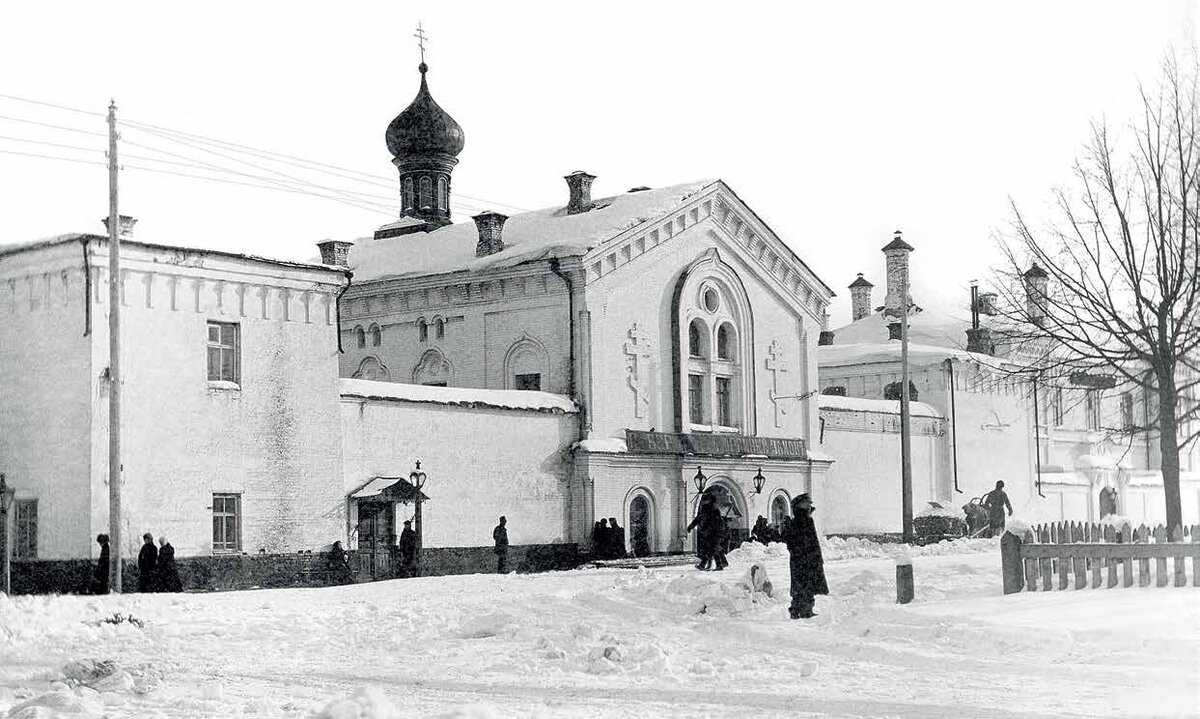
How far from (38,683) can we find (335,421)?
16.4 metres

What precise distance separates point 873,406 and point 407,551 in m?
19.1

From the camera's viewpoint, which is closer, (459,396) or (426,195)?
(459,396)

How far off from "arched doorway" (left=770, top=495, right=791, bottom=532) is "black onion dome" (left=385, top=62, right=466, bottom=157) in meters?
14.5

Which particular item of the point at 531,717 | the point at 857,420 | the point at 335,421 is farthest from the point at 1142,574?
the point at 857,420

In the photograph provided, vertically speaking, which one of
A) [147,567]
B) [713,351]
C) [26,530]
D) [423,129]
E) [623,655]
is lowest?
[623,655]

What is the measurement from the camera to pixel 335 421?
28.7 metres

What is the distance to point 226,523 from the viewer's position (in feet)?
88.1

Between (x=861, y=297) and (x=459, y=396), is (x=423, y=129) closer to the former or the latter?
(x=459, y=396)

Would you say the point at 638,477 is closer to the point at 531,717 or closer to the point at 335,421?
the point at 335,421

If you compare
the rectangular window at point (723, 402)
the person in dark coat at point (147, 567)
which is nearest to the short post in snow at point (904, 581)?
the person in dark coat at point (147, 567)

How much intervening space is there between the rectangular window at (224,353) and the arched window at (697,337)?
1389 cm

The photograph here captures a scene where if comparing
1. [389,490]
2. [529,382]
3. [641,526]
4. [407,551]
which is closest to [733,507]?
[641,526]

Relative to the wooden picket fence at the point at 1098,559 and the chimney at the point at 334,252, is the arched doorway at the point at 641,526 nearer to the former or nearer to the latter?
the chimney at the point at 334,252

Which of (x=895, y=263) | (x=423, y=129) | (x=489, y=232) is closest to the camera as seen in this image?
(x=489, y=232)
